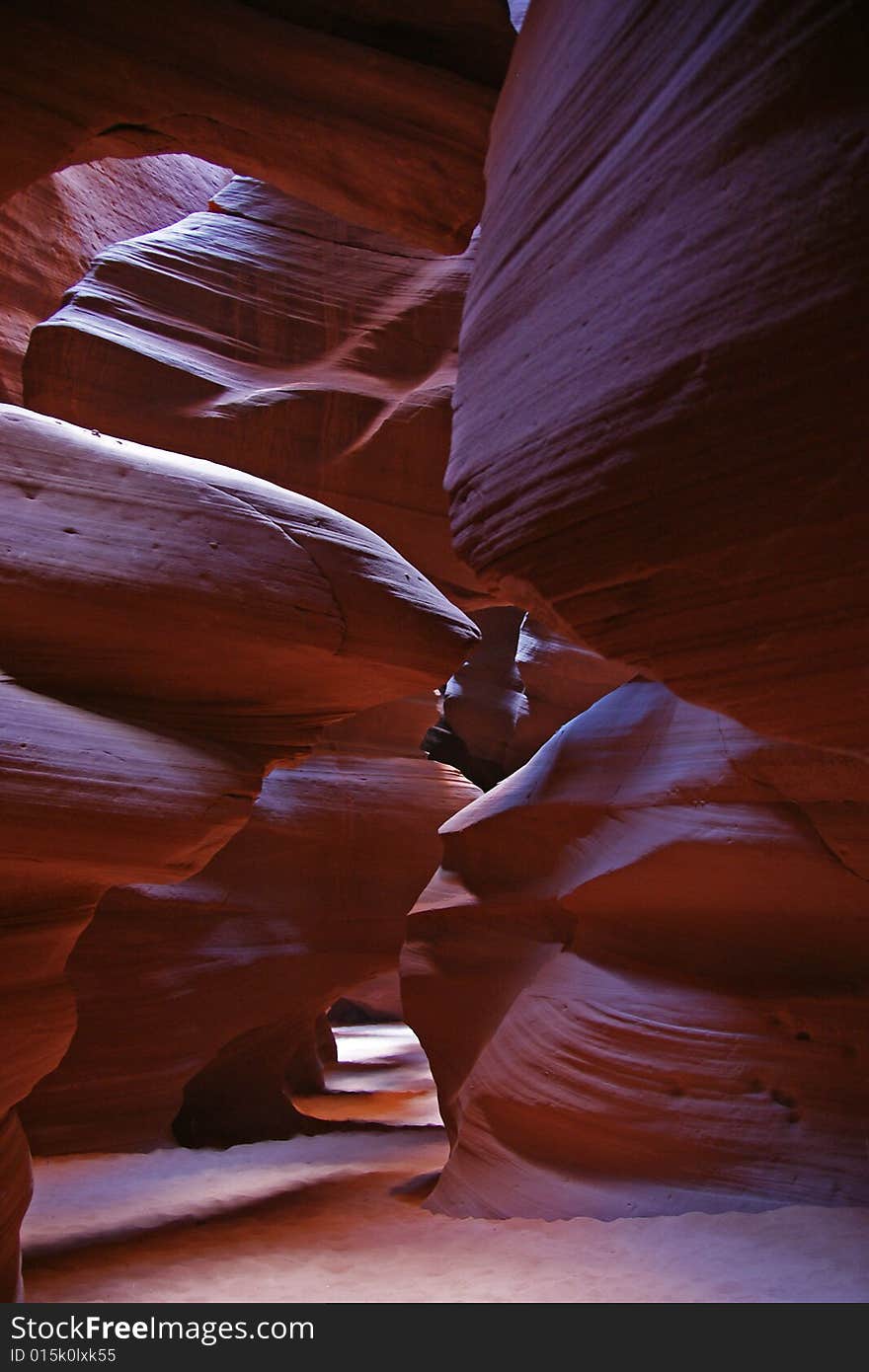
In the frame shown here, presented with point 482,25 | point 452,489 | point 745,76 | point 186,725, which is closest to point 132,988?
point 186,725

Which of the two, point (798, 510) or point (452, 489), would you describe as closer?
point (798, 510)

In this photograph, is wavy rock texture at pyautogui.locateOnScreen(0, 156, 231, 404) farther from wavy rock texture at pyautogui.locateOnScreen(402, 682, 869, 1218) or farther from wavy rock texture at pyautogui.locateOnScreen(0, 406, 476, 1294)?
wavy rock texture at pyautogui.locateOnScreen(402, 682, 869, 1218)

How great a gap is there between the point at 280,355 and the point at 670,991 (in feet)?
20.6

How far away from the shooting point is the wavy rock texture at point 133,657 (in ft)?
12.4

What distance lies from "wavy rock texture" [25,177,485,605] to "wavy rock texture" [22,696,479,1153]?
213 centimetres

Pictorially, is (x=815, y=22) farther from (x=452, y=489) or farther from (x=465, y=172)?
(x=465, y=172)

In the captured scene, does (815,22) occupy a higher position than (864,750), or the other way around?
(815,22)

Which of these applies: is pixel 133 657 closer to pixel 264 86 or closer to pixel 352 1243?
pixel 264 86

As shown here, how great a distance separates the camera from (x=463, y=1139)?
6.53m

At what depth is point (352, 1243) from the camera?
5.96 metres

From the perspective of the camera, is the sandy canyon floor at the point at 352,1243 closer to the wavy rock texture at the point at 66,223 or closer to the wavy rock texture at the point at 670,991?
the wavy rock texture at the point at 670,991

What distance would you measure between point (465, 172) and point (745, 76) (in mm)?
2802

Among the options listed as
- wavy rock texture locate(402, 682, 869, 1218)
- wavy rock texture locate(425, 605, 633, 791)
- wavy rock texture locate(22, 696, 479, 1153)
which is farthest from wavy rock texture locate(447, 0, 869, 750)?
wavy rock texture locate(425, 605, 633, 791)

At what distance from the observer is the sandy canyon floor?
13.7 ft
